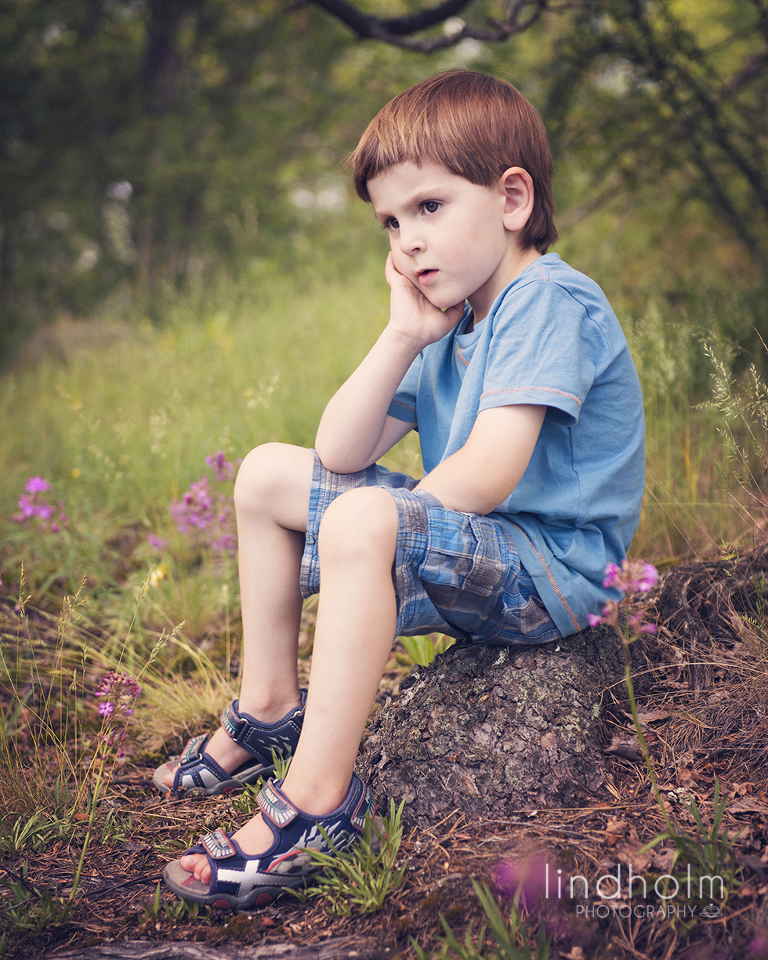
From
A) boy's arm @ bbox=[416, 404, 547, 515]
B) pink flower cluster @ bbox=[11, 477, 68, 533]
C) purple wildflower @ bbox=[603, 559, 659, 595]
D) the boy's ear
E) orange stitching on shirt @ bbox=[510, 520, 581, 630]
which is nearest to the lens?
purple wildflower @ bbox=[603, 559, 659, 595]

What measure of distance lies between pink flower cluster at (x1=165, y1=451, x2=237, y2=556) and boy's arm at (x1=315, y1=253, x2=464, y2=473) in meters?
0.90

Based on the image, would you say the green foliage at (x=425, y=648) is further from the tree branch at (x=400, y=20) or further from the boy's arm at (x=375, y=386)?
the tree branch at (x=400, y=20)

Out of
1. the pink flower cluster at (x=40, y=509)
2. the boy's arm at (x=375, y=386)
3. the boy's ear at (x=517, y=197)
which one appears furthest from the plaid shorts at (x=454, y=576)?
the pink flower cluster at (x=40, y=509)

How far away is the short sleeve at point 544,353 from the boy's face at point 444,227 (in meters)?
0.13

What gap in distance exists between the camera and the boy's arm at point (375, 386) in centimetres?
163

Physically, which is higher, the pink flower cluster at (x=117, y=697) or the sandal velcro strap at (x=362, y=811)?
the pink flower cluster at (x=117, y=697)

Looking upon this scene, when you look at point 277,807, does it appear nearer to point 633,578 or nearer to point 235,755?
point 235,755

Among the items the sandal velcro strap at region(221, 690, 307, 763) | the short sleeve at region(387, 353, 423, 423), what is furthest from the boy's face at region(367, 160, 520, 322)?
the sandal velcro strap at region(221, 690, 307, 763)

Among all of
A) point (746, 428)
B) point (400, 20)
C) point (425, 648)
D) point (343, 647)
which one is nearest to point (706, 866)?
point (343, 647)

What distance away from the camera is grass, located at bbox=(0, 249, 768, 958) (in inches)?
52.5

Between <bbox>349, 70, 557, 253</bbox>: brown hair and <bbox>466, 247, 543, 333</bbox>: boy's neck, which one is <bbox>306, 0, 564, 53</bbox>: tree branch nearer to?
<bbox>349, 70, 557, 253</bbox>: brown hair

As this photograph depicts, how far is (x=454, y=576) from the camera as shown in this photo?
1.39 m

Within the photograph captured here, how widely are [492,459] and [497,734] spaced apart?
0.60 m

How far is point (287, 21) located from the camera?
25.2 ft
